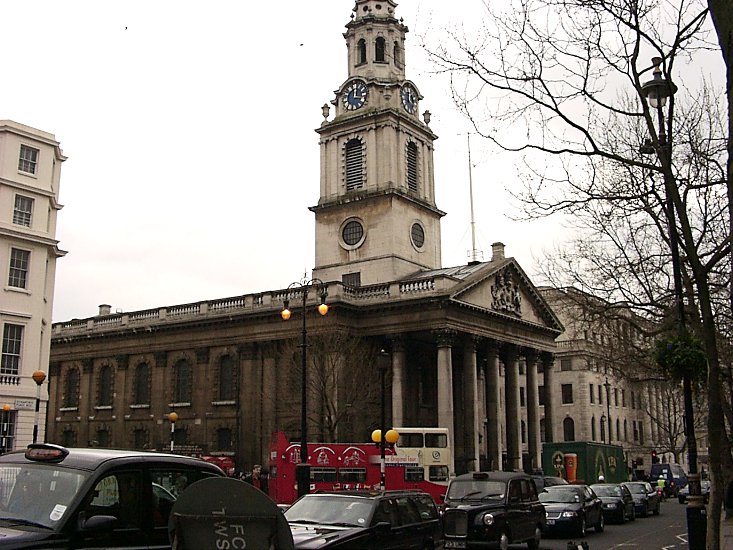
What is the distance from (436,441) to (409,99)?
111 feet

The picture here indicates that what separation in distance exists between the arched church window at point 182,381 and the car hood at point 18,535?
51581mm

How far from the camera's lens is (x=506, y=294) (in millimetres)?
57125

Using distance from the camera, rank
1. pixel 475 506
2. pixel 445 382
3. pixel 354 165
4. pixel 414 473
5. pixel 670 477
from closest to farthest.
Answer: pixel 475 506 → pixel 414 473 → pixel 445 382 → pixel 670 477 → pixel 354 165

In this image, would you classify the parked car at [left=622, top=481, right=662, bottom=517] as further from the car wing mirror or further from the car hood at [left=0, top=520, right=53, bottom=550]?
the car hood at [left=0, top=520, right=53, bottom=550]

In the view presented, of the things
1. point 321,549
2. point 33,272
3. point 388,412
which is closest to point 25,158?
point 33,272

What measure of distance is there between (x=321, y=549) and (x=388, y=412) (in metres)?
42.1

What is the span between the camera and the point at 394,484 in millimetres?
34125

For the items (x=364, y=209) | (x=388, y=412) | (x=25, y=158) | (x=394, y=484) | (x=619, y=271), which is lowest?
(x=394, y=484)

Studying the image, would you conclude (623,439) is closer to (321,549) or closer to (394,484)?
(394,484)

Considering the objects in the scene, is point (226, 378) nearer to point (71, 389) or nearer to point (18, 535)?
point (71, 389)

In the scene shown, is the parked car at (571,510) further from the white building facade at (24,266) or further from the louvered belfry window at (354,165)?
the louvered belfry window at (354,165)

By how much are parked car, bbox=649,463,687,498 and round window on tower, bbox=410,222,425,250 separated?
23173 millimetres

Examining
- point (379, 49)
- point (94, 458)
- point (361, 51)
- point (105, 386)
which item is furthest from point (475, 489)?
point (361, 51)

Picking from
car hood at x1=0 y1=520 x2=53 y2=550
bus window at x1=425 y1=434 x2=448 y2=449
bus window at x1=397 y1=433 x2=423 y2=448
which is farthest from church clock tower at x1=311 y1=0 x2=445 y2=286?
car hood at x1=0 y1=520 x2=53 y2=550
